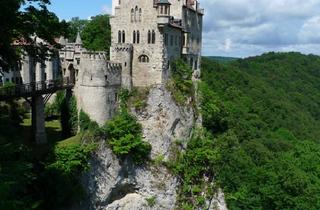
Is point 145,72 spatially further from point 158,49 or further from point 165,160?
point 165,160

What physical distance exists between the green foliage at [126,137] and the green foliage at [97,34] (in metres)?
18.7

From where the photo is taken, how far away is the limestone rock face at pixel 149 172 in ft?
138

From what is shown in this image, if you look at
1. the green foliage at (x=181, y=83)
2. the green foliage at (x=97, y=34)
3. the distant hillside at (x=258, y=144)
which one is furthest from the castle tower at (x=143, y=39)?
the green foliage at (x=97, y=34)

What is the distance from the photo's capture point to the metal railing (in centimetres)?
3562

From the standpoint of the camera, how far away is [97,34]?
62469 millimetres

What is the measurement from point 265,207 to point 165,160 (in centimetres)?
1581

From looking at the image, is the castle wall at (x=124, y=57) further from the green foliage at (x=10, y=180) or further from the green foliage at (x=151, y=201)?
the green foliage at (x=10, y=180)

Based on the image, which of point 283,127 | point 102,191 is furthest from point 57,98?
point 283,127

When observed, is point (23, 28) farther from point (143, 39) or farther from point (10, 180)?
point (143, 39)

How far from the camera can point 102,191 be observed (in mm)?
41469

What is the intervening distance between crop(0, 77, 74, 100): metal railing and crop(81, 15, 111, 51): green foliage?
18.1 meters

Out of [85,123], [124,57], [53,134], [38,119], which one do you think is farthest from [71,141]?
→ [124,57]

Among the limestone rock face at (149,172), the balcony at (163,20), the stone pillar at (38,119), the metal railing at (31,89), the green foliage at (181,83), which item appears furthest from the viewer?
the green foliage at (181,83)

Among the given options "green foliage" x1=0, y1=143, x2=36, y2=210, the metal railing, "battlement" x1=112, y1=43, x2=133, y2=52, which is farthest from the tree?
"battlement" x1=112, y1=43, x2=133, y2=52
